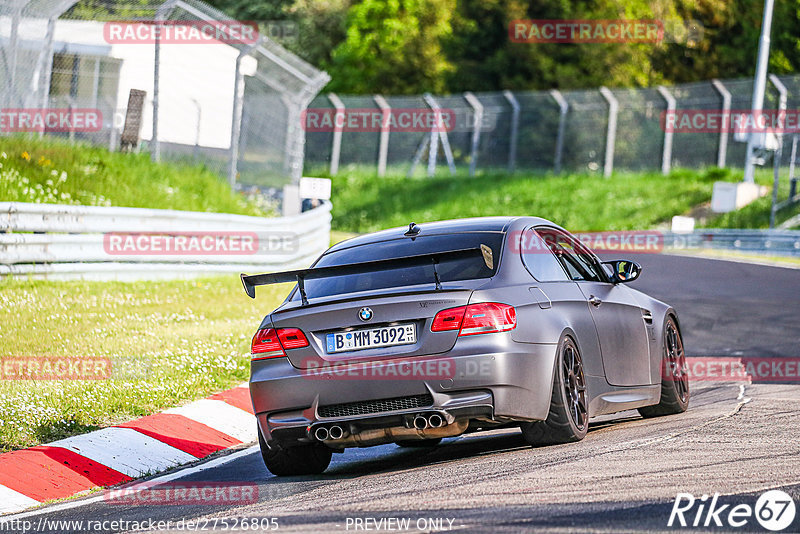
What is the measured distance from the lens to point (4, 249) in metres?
14.2

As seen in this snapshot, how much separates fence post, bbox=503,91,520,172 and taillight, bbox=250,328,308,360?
30990 millimetres

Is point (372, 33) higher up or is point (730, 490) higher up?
point (372, 33)

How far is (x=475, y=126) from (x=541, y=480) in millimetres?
34613

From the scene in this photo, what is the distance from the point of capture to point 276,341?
7.40 metres

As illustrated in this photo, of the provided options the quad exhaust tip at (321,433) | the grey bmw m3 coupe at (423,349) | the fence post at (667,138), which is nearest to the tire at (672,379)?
the grey bmw m3 coupe at (423,349)

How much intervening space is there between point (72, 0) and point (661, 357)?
11.1 metres

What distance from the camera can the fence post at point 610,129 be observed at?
119ft

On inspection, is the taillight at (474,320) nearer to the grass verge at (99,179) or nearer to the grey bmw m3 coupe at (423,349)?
the grey bmw m3 coupe at (423,349)

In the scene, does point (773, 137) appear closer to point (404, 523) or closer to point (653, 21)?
point (653, 21)

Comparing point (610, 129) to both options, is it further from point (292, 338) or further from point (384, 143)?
point (292, 338)

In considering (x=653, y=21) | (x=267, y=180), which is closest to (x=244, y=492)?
(x=267, y=180)

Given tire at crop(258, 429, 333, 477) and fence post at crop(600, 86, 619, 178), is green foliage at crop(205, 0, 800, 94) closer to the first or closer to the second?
fence post at crop(600, 86, 619, 178)

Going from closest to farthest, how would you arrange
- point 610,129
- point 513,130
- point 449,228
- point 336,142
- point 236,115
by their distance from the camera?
point 449,228 < point 236,115 < point 610,129 < point 513,130 < point 336,142

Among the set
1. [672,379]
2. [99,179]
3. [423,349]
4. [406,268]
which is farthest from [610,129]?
[423,349]
